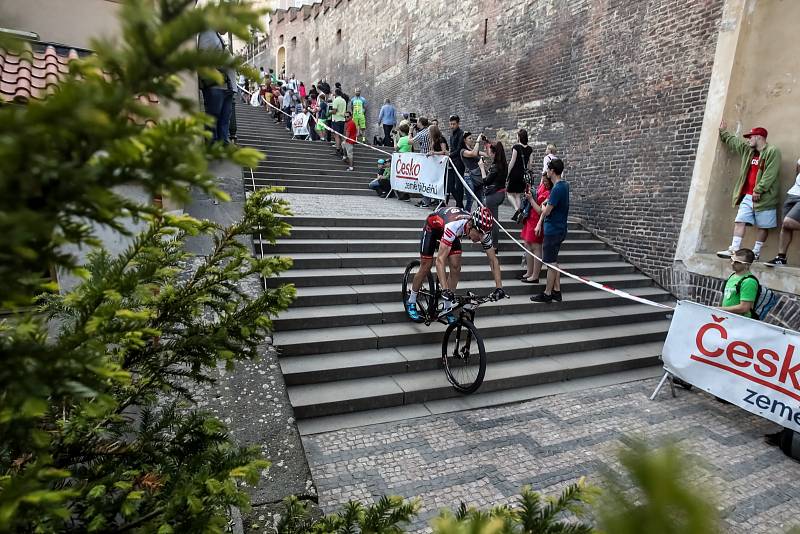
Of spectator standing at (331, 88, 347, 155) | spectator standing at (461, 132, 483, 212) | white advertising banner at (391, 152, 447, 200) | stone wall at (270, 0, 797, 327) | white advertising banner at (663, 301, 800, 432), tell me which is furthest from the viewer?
spectator standing at (331, 88, 347, 155)

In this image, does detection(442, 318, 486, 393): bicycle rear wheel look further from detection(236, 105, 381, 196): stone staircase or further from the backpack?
detection(236, 105, 381, 196): stone staircase

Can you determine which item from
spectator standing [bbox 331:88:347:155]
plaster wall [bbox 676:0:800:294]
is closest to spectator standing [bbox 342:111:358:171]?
spectator standing [bbox 331:88:347:155]

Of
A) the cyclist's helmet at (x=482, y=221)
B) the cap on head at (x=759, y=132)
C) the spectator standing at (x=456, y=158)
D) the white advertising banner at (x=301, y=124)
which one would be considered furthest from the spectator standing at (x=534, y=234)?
the white advertising banner at (x=301, y=124)

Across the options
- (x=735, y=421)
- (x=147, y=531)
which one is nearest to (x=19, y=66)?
(x=147, y=531)

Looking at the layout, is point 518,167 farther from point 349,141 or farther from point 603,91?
point 349,141

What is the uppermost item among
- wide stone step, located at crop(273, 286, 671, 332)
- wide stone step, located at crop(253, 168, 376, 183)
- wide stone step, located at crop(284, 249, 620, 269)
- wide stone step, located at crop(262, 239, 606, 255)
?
wide stone step, located at crop(253, 168, 376, 183)

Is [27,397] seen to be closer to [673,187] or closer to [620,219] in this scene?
[673,187]

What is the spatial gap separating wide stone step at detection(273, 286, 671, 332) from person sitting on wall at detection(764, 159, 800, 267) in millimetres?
2186

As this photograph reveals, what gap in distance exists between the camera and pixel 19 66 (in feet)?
16.7

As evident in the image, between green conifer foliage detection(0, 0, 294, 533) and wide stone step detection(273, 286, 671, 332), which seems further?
wide stone step detection(273, 286, 671, 332)

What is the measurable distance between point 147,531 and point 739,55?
9.58 m

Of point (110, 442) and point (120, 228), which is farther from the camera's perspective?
point (110, 442)

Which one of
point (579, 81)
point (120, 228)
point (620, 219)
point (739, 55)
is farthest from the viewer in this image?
point (579, 81)

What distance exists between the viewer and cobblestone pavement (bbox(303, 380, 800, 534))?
370cm
